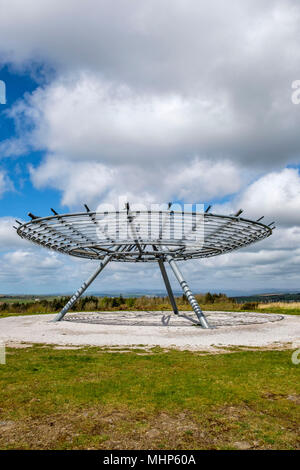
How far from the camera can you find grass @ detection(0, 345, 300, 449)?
509 cm

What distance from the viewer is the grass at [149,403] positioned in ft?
16.7

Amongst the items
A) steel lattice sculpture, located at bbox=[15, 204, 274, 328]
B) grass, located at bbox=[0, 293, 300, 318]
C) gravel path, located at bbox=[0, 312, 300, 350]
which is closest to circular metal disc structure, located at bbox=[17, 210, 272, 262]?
steel lattice sculpture, located at bbox=[15, 204, 274, 328]

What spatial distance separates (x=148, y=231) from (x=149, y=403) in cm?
1311

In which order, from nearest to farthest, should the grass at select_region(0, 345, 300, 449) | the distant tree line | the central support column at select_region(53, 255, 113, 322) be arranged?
the grass at select_region(0, 345, 300, 449), the central support column at select_region(53, 255, 113, 322), the distant tree line

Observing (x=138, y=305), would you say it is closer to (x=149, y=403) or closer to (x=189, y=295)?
(x=189, y=295)

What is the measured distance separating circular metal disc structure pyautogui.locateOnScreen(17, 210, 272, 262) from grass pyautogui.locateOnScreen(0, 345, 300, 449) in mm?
8301

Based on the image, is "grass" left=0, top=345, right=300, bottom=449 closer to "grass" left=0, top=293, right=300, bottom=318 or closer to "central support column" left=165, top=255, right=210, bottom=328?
"central support column" left=165, top=255, right=210, bottom=328
